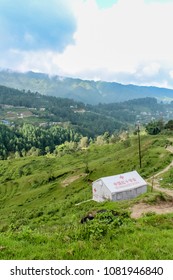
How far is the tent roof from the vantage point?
5284 centimetres

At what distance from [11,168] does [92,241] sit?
13715 centimetres

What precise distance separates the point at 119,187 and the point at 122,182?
57.5 inches

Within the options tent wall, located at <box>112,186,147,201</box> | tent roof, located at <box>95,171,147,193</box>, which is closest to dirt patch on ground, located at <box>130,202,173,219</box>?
tent wall, located at <box>112,186,147,201</box>

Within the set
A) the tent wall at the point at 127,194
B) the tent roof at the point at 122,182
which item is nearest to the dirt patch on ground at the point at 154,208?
the tent wall at the point at 127,194

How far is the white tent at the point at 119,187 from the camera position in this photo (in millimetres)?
52438

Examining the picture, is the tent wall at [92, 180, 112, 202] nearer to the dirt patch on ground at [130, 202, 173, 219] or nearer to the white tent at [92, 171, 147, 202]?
the white tent at [92, 171, 147, 202]

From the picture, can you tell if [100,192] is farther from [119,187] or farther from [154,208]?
[154,208]

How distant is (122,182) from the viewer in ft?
178

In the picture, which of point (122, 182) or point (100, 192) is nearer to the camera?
point (122, 182)

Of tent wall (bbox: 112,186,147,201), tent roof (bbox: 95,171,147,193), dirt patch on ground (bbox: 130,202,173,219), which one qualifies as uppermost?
dirt patch on ground (bbox: 130,202,173,219)

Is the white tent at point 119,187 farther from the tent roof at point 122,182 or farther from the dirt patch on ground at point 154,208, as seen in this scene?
the dirt patch on ground at point 154,208

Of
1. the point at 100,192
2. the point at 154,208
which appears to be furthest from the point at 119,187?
the point at 154,208
